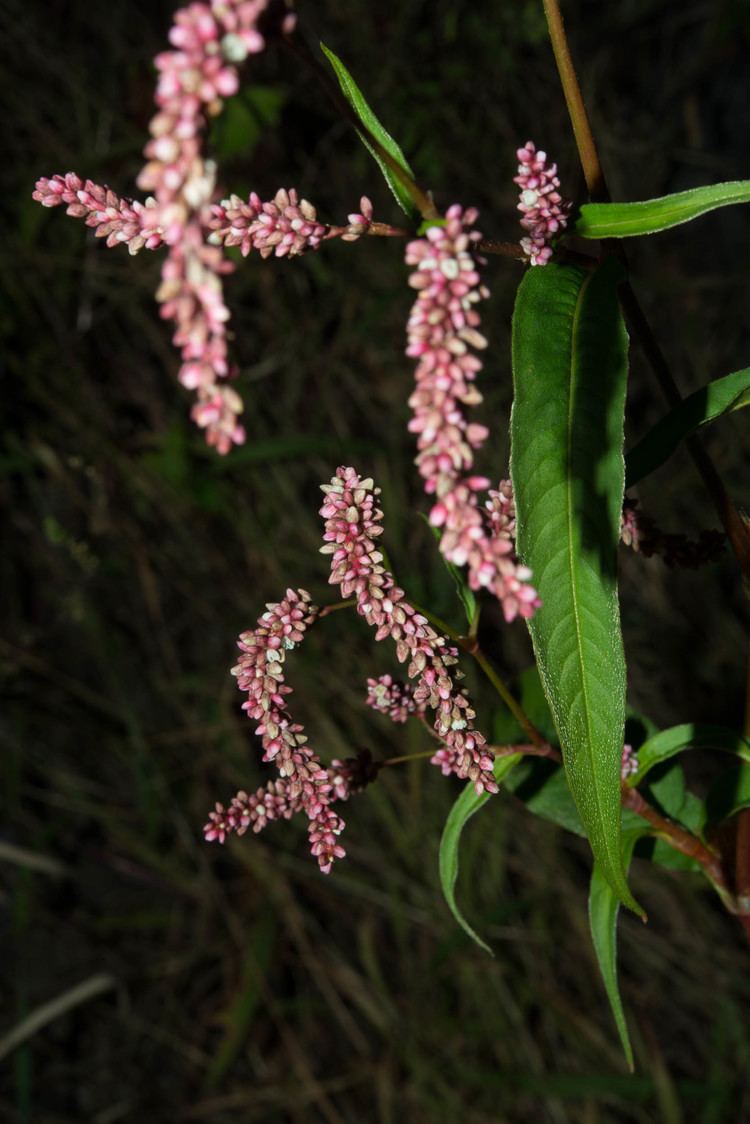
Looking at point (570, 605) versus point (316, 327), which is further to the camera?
point (316, 327)

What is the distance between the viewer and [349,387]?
13.1 feet

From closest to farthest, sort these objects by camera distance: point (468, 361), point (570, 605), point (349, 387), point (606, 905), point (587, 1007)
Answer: point (468, 361) < point (570, 605) < point (606, 905) < point (587, 1007) < point (349, 387)

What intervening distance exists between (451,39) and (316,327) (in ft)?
3.69

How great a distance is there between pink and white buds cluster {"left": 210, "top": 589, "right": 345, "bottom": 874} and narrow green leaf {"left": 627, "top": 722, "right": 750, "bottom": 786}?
307 mm

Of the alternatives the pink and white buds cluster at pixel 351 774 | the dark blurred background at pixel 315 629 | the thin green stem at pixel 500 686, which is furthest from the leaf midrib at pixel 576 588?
the dark blurred background at pixel 315 629

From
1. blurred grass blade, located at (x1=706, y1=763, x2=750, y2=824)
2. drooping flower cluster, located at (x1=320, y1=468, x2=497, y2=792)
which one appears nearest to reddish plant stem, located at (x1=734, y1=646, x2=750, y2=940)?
blurred grass blade, located at (x1=706, y1=763, x2=750, y2=824)

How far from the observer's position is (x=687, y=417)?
854 mm

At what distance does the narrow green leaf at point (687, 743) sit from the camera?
965 mm

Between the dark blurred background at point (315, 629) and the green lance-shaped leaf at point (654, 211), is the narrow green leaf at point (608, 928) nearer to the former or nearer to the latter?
the green lance-shaped leaf at point (654, 211)

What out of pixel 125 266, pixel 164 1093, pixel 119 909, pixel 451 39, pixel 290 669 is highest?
pixel 451 39

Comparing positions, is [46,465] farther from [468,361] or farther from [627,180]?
[468,361]

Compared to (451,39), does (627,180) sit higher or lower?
lower

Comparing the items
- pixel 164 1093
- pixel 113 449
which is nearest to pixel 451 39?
pixel 113 449

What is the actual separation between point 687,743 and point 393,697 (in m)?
0.28
